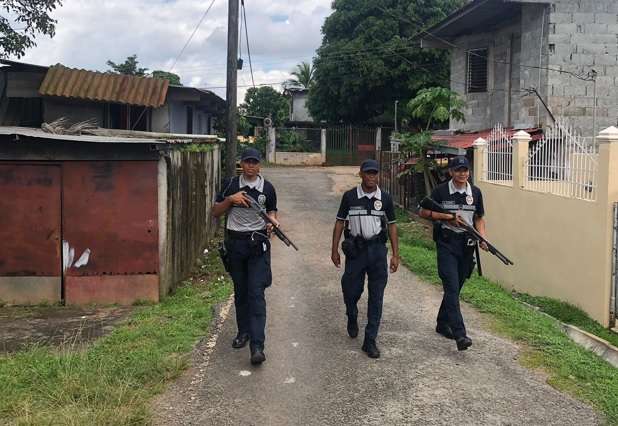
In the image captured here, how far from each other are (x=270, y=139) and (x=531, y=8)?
18.8m

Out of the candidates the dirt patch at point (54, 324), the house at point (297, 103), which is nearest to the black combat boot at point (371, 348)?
the dirt patch at point (54, 324)

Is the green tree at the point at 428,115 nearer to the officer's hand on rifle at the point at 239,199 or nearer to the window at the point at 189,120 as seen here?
the window at the point at 189,120

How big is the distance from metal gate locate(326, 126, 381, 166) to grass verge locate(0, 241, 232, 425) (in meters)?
25.0

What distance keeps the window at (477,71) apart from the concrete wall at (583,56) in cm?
335

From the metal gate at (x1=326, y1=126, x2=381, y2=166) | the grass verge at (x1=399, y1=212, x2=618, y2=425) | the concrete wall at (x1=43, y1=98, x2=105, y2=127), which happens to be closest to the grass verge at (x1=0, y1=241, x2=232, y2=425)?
the grass verge at (x1=399, y1=212, x2=618, y2=425)

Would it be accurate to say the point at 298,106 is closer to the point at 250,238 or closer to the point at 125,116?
the point at 125,116

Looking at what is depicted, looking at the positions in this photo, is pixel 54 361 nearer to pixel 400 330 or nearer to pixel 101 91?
pixel 400 330

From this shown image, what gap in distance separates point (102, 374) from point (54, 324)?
2504mm

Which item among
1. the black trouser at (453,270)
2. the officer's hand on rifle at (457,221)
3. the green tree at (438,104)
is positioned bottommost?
the black trouser at (453,270)

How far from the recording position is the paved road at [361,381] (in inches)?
159

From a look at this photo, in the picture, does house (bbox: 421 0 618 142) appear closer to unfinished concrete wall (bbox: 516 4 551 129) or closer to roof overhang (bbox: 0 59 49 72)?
unfinished concrete wall (bbox: 516 4 551 129)

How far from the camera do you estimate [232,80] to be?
36.0ft

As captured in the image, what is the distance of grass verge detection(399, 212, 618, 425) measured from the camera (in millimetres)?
4484

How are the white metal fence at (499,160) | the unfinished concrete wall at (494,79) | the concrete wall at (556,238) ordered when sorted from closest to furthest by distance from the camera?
the concrete wall at (556,238)
the white metal fence at (499,160)
the unfinished concrete wall at (494,79)
